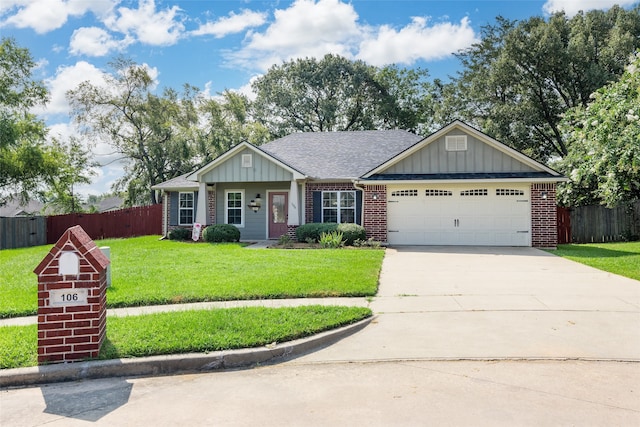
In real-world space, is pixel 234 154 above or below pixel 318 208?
above

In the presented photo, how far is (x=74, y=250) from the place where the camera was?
4.73 meters

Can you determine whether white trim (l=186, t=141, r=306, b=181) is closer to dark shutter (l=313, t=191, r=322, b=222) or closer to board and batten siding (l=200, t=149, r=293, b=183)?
board and batten siding (l=200, t=149, r=293, b=183)

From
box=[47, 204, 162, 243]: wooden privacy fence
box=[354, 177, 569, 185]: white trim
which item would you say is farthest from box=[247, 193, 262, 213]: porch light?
box=[47, 204, 162, 243]: wooden privacy fence

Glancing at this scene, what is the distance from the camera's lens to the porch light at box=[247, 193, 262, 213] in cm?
1972

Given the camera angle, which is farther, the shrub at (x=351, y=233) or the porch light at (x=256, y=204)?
the porch light at (x=256, y=204)

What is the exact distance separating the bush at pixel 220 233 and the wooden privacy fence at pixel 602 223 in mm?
14086

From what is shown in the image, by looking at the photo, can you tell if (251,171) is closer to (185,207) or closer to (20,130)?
(185,207)

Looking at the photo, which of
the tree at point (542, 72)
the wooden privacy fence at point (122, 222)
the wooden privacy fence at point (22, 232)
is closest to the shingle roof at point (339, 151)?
the wooden privacy fence at point (122, 222)

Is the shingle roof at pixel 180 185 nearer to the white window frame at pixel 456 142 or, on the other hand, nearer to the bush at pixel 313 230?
the bush at pixel 313 230

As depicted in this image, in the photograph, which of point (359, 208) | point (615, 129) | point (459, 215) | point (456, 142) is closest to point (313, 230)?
point (359, 208)

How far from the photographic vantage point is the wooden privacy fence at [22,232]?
67.1 feet

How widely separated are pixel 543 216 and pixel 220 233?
12.2m

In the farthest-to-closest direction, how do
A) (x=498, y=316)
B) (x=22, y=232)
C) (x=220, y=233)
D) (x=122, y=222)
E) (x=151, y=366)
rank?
(x=122, y=222) → (x=22, y=232) → (x=220, y=233) → (x=498, y=316) → (x=151, y=366)

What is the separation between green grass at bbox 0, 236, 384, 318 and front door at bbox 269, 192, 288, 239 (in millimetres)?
5936
